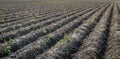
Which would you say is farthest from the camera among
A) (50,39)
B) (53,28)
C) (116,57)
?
(53,28)

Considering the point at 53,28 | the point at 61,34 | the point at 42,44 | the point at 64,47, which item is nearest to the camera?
the point at 64,47

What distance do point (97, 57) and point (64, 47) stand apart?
1.62 m

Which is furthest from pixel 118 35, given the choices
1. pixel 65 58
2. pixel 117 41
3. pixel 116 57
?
pixel 65 58

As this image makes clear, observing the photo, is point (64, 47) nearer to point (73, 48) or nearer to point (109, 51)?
point (73, 48)

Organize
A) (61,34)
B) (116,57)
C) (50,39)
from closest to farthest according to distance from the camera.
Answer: (116,57), (50,39), (61,34)

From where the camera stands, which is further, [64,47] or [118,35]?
[118,35]

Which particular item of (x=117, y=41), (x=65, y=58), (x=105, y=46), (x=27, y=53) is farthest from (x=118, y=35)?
(x=27, y=53)

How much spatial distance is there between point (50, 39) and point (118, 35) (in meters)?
3.46

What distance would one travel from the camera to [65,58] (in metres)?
7.29

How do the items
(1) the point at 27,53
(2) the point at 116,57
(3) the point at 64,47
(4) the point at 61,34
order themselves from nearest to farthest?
(2) the point at 116,57, (1) the point at 27,53, (3) the point at 64,47, (4) the point at 61,34

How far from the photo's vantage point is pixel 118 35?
10.2 meters

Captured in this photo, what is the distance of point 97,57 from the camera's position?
7109 mm

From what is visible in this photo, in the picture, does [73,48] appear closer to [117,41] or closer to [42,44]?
[42,44]

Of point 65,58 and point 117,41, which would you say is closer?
point 65,58
